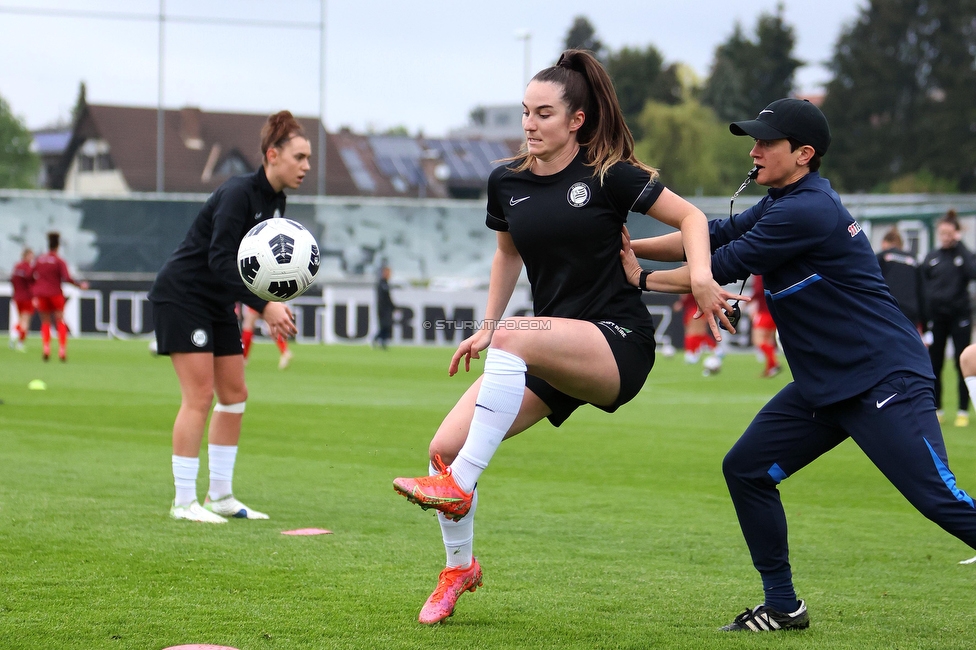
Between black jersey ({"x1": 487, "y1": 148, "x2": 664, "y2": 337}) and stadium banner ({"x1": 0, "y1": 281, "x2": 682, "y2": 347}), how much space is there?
22.5 m

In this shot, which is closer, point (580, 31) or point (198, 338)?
point (198, 338)

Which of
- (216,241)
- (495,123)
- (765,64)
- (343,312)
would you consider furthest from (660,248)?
(495,123)

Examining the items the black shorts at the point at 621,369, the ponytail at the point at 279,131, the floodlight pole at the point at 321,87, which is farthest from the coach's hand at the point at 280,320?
the floodlight pole at the point at 321,87

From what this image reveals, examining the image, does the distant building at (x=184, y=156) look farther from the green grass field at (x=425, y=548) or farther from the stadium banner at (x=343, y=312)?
the green grass field at (x=425, y=548)

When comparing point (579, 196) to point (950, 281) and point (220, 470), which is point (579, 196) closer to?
point (220, 470)

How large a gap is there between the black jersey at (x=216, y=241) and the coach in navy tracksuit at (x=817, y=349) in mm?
2738

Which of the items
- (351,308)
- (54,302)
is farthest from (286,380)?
(351,308)

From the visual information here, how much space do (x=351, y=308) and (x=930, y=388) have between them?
25514 mm

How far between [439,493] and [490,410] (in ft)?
1.20

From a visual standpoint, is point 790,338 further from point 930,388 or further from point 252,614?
point 252,614

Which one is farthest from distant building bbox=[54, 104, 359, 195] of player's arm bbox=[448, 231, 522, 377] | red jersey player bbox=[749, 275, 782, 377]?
player's arm bbox=[448, 231, 522, 377]

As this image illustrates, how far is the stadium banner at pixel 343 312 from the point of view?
28109 mm


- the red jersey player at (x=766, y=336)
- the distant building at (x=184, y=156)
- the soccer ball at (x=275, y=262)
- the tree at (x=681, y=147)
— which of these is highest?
the tree at (x=681, y=147)

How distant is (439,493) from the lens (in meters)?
4.16
